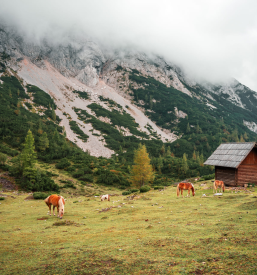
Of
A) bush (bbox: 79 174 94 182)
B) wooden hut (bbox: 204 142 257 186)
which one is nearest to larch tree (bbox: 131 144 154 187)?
bush (bbox: 79 174 94 182)

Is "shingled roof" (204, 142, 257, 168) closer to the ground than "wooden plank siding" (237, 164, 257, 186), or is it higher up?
higher up

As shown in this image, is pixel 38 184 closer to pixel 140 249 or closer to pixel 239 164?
pixel 239 164

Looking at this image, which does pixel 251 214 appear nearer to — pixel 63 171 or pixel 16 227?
pixel 16 227

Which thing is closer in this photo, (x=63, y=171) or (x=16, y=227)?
(x=16, y=227)

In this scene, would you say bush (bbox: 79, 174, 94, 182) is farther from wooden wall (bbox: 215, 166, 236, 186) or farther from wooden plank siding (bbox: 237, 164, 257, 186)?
wooden plank siding (bbox: 237, 164, 257, 186)

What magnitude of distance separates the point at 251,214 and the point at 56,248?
10792mm

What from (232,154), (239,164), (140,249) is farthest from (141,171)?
(140,249)

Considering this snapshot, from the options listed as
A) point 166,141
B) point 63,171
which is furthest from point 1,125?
point 166,141

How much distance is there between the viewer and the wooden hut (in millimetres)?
27531

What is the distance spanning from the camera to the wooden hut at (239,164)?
27531 mm

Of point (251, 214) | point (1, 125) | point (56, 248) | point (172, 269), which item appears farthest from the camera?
point (1, 125)

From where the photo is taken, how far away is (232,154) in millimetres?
29156

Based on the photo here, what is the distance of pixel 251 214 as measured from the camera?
1116 cm

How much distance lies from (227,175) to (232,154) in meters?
3.34
